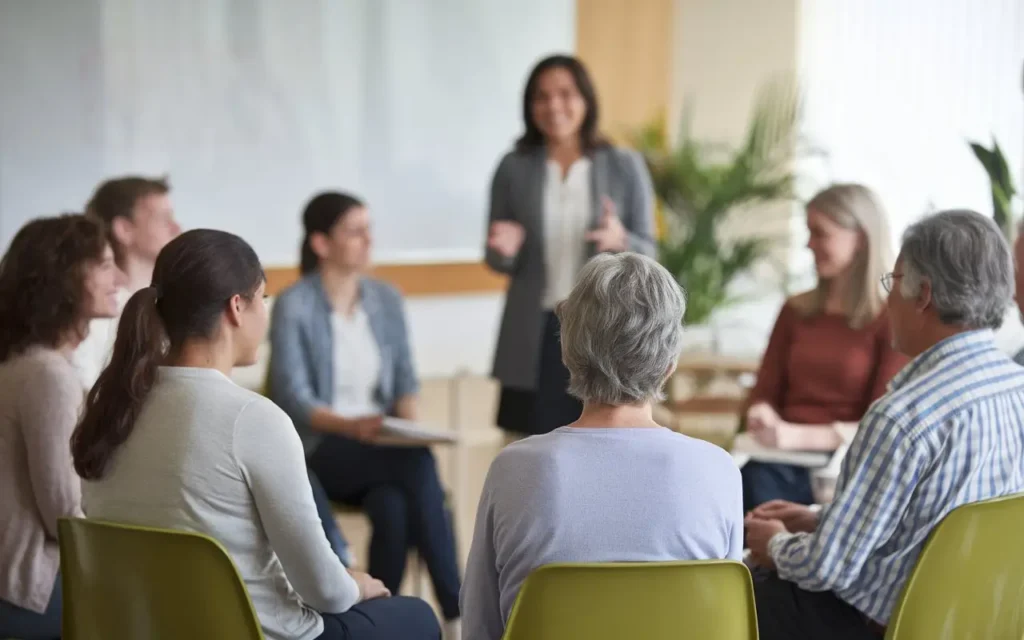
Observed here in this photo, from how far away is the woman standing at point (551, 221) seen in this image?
143 inches

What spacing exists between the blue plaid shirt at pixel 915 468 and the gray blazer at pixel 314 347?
1.72m

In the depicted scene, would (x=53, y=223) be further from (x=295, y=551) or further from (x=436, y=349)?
(x=436, y=349)

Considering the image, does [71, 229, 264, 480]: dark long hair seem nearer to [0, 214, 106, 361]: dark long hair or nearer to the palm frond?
[0, 214, 106, 361]: dark long hair

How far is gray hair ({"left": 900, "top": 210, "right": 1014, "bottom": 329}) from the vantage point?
1989 millimetres

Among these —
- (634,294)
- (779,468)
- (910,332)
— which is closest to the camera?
(634,294)

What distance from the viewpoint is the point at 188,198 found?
13.8 ft

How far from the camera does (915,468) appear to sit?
1.82 meters

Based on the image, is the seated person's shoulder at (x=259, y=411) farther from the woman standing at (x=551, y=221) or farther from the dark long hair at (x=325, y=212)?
the woman standing at (x=551, y=221)

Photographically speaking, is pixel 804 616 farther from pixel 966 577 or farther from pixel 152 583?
pixel 152 583

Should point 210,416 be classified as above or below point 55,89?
below

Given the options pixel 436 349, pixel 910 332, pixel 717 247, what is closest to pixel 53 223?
pixel 910 332

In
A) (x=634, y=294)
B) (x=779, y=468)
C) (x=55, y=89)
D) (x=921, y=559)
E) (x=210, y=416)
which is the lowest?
(x=779, y=468)

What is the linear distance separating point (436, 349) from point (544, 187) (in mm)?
1173

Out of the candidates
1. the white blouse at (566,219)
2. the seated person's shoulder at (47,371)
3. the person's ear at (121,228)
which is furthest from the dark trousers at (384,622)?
the white blouse at (566,219)
